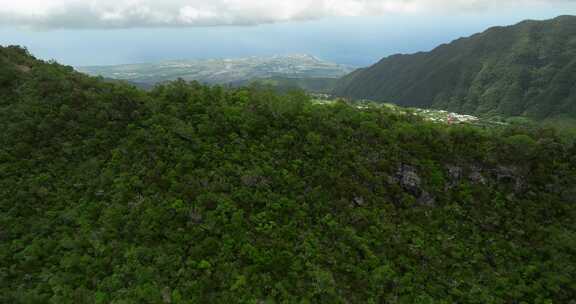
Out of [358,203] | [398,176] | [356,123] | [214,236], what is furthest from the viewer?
[356,123]

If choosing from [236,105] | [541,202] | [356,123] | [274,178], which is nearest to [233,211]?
[274,178]

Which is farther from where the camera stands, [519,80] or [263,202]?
[519,80]

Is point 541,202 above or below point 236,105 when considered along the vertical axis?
below

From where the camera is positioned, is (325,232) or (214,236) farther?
(325,232)

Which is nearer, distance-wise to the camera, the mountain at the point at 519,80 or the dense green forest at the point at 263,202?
the dense green forest at the point at 263,202

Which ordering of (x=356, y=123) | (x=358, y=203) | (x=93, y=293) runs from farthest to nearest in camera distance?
(x=356, y=123), (x=358, y=203), (x=93, y=293)

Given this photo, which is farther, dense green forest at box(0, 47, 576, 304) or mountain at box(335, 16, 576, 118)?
mountain at box(335, 16, 576, 118)

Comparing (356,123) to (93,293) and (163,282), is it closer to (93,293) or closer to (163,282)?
(163,282)

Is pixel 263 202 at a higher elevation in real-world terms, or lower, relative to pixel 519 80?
lower
